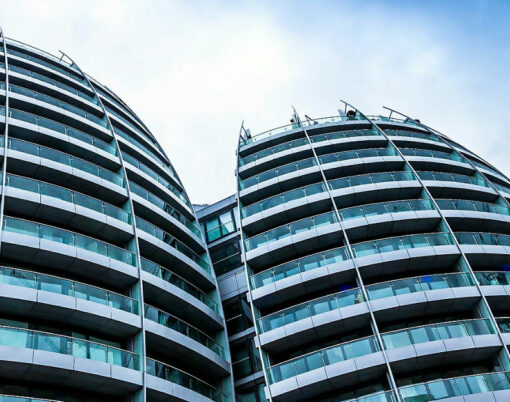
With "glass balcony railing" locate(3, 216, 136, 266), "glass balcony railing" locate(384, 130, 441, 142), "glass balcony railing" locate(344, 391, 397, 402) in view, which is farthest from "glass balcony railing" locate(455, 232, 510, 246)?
"glass balcony railing" locate(3, 216, 136, 266)

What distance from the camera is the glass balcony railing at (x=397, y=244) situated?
98.3 feet

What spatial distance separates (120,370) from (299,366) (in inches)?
327

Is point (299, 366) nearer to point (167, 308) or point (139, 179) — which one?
point (167, 308)

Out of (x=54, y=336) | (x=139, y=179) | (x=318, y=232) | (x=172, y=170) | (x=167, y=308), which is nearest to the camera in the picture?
(x=54, y=336)

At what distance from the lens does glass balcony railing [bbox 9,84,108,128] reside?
33469 millimetres

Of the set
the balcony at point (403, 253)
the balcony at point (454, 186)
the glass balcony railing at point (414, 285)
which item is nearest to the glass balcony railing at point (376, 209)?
the balcony at point (403, 253)

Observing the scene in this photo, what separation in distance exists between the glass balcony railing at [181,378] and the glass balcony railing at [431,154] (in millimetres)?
20674

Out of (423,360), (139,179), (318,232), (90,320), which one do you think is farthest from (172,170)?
(423,360)

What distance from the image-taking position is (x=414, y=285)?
28.0 meters

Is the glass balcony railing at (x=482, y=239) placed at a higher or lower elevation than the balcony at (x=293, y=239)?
lower

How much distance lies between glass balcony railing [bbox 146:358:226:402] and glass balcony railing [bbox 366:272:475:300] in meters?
8.65

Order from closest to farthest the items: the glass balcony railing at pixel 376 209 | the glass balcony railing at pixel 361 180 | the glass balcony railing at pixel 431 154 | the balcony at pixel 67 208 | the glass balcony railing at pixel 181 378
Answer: the glass balcony railing at pixel 181 378
the balcony at pixel 67 208
the glass balcony railing at pixel 376 209
the glass balcony railing at pixel 361 180
the glass balcony railing at pixel 431 154

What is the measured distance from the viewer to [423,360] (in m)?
25.5

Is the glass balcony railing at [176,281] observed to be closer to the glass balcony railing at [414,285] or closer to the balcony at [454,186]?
the glass balcony railing at [414,285]
